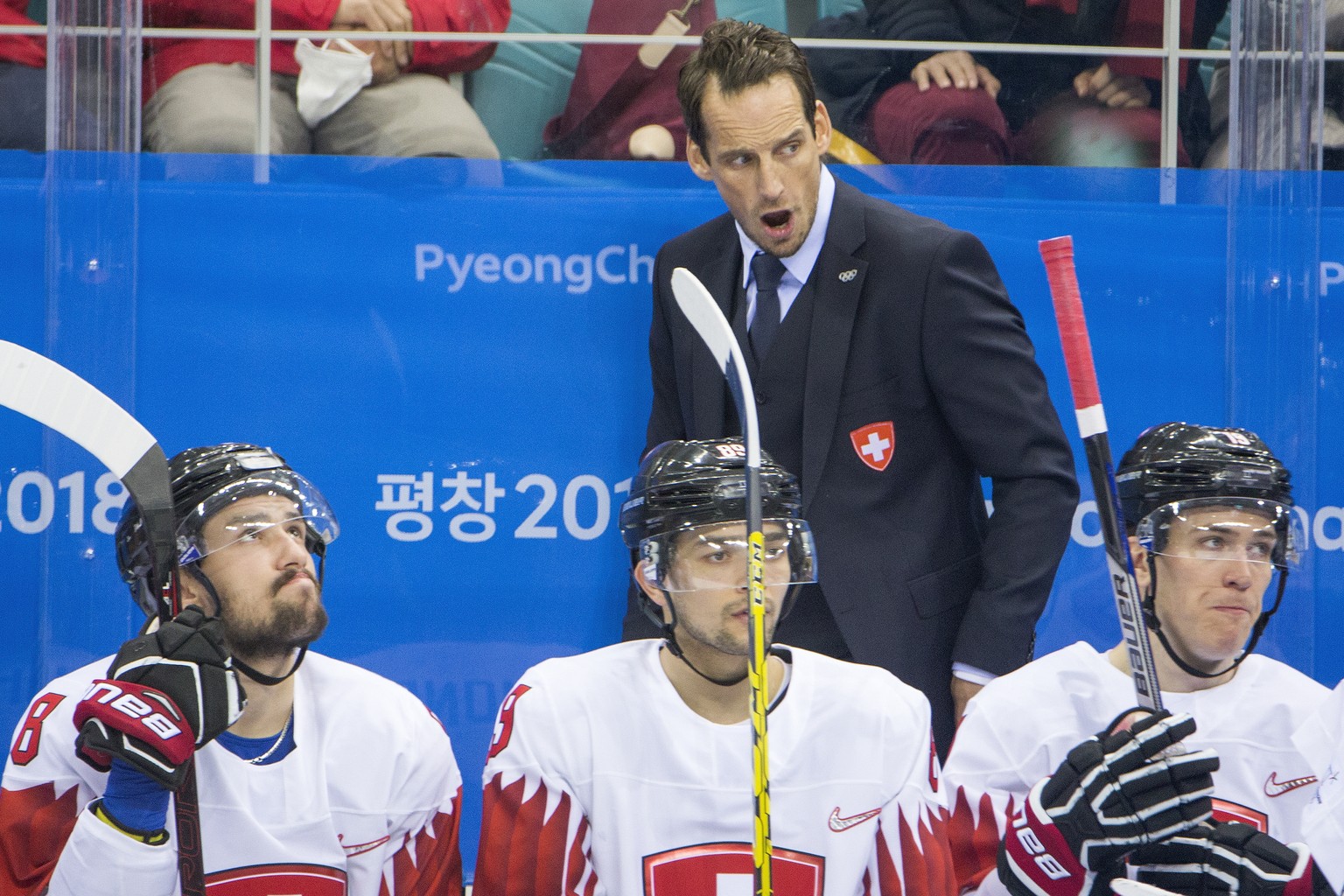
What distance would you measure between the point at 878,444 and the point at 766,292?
0.32 m

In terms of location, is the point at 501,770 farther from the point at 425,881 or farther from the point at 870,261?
the point at 870,261

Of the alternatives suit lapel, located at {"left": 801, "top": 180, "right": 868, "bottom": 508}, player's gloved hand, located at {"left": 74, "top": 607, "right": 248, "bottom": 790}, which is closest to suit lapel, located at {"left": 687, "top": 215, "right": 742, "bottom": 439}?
suit lapel, located at {"left": 801, "top": 180, "right": 868, "bottom": 508}

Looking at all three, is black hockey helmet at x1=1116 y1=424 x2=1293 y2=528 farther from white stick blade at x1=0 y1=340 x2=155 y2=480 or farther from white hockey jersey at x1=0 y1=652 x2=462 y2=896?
white stick blade at x1=0 y1=340 x2=155 y2=480

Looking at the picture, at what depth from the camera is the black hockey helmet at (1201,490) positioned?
2.23m

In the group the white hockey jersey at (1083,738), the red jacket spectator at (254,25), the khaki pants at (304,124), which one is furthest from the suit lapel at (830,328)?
the red jacket spectator at (254,25)

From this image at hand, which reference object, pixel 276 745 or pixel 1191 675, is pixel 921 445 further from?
pixel 276 745

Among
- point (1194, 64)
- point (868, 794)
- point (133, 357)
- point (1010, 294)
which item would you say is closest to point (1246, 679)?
point (868, 794)

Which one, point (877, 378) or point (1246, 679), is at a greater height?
point (877, 378)

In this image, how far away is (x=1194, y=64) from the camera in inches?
128

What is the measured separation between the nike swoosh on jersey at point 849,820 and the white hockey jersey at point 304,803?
0.50 meters

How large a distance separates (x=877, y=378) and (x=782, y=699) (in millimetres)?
629

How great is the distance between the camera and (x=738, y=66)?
2.45m

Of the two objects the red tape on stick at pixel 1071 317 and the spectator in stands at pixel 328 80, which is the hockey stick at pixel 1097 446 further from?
the spectator in stands at pixel 328 80

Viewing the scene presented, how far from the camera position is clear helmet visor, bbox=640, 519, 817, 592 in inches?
80.4
